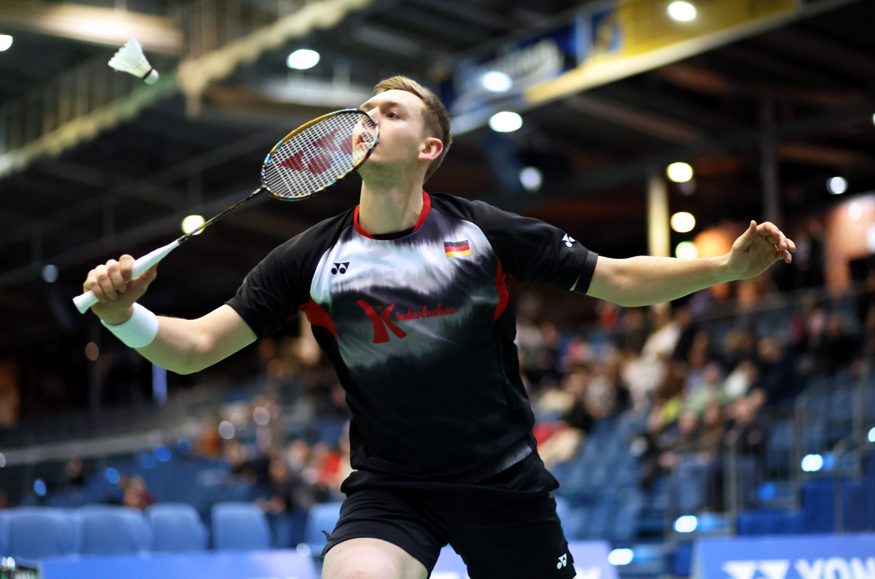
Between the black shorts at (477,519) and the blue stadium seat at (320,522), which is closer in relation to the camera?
the black shorts at (477,519)

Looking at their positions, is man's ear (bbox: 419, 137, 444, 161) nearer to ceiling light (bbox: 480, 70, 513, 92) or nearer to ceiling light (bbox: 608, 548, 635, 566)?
ceiling light (bbox: 608, 548, 635, 566)

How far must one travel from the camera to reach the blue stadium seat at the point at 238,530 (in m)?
Result: 9.77

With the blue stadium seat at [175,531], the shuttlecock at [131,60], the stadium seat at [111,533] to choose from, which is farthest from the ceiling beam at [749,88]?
the shuttlecock at [131,60]

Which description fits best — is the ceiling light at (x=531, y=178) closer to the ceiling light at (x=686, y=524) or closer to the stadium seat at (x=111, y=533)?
the ceiling light at (x=686, y=524)

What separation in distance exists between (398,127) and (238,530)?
22.0 ft

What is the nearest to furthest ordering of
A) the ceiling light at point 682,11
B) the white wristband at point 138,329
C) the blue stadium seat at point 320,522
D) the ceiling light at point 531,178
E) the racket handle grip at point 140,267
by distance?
the racket handle grip at point 140,267 < the white wristband at point 138,329 < the blue stadium seat at point 320,522 < the ceiling light at point 682,11 < the ceiling light at point 531,178

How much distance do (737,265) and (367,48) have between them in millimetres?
13430

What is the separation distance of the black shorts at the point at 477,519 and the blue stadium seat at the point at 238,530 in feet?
20.6

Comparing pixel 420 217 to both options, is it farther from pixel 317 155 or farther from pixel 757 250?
pixel 757 250

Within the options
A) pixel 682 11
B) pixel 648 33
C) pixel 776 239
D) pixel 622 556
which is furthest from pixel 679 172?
pixel 776 239

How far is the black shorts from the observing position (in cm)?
361

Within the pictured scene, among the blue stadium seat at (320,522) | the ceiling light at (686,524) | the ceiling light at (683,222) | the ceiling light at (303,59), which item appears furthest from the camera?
the ceiling light at (683,222)

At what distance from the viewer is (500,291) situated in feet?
12.4

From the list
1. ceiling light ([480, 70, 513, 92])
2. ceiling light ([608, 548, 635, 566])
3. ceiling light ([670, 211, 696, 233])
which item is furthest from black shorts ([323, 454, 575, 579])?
ceiling light ([670, 211, 696, 233])
